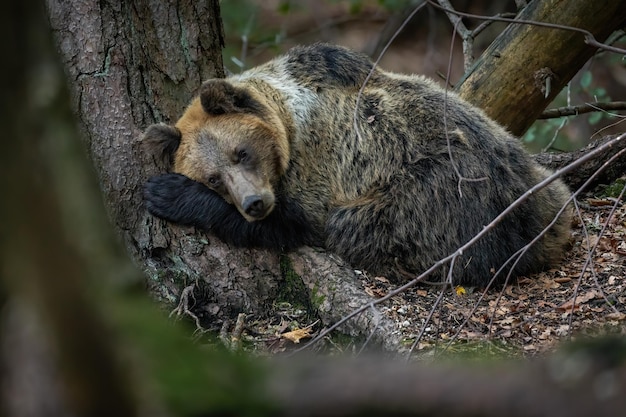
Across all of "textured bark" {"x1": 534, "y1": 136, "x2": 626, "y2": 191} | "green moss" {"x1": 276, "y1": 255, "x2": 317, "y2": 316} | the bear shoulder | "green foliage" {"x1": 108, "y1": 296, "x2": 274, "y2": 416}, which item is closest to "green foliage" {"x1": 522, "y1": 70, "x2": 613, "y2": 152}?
"textured bark" {"x1": 534, "y1": 136, "x2": 626, "y2": 191}

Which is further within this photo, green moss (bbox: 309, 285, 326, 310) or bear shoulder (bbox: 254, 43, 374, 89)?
bear shoulder (bbox: 254, 43, 374, 89)

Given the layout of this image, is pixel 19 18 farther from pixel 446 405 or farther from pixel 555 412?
pixel 555 412

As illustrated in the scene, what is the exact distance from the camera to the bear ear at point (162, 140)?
5223mm

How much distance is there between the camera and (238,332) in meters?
4.96

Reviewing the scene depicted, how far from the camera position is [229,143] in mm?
5555

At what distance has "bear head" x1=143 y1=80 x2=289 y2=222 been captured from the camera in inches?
214

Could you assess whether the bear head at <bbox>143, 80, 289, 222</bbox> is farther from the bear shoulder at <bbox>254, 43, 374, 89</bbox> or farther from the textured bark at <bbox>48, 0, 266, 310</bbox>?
the bear shoulder at <bbox>254, 43, 374, 89</bbox>

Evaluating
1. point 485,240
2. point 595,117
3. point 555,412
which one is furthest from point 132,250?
point 595,117

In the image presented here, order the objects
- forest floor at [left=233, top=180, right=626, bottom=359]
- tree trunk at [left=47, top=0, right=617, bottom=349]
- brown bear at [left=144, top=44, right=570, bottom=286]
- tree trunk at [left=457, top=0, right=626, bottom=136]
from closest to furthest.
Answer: forest floor at [left=233, top=180, right=626, bottom=359] < tree trunk at [left=47, top=0, right=617, bottom=349] < brown bear at [left=144, top=44, right=570, bottom=286] < tree trunk at [left=457, top=0, right=626, bottom=136]

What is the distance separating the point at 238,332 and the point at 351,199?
1501mm

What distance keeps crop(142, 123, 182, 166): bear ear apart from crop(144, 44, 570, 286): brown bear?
0.01 meters

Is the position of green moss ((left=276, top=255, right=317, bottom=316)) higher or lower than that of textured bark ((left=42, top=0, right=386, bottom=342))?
lower

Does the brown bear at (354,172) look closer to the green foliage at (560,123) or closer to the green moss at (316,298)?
the green moss at (316,298)

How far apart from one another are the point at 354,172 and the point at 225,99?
113 centimetres
